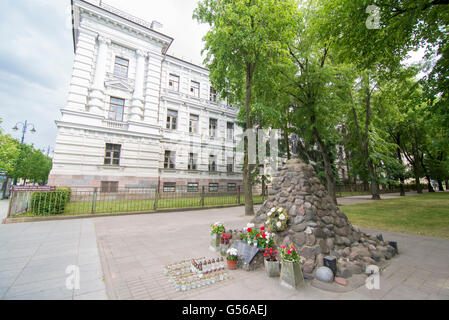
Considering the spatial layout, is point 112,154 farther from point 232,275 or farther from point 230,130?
point 232,275

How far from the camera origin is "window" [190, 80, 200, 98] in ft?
76.9

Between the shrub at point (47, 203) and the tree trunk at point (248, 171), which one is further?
the tree trunk at point (248, 171)

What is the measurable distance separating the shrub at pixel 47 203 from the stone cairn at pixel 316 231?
1036 cm

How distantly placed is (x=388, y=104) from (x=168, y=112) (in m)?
23.4

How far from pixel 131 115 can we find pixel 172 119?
4.67 meters

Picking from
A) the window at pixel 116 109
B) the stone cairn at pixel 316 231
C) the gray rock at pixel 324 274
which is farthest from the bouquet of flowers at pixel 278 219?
the window at pixel 116 109

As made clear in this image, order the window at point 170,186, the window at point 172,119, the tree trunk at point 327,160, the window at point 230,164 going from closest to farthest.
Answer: the tree trunk at point 327,160 → the window at point 170,186 → the window at point 172,119 → the window at point 230,164

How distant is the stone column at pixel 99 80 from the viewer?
53.1 ft

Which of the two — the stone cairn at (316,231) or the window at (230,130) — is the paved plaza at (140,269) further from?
the window at (230,130)

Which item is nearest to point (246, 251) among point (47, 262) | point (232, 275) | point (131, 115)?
point (232, 275)

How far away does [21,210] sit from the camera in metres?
9.65

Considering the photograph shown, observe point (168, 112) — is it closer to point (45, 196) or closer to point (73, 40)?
point (73, 40)

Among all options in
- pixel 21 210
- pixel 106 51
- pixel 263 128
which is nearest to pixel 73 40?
pixel 106 51

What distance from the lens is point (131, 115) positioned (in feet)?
58.7
